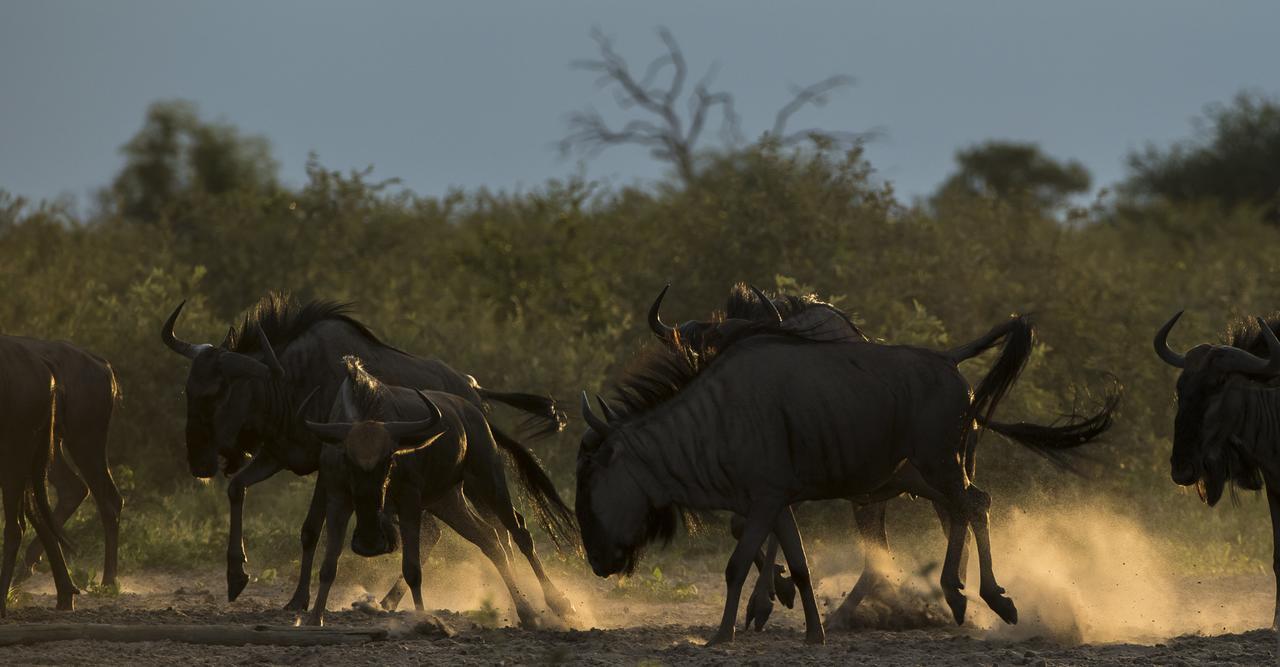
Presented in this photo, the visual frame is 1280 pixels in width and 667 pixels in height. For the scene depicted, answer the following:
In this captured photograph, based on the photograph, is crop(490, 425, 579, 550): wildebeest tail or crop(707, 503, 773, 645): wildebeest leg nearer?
crop(707, 503, 773, 645): wildebeest leg

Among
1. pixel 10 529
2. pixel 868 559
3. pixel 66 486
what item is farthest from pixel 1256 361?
pixel 66 486

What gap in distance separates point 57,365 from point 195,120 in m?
33.9

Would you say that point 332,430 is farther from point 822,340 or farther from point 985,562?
point 985,562

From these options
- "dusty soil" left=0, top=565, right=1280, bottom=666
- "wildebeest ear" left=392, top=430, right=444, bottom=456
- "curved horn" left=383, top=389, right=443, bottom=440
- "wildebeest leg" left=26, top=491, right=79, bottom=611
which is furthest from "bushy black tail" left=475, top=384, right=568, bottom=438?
"wildebeest leg" left=26, top=491, right=79, bottom=611

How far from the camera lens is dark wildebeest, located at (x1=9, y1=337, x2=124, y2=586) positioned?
900 cm

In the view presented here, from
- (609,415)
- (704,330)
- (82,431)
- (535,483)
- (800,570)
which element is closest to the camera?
(800,570)

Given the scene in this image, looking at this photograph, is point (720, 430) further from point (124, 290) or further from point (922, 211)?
point (124, 290)

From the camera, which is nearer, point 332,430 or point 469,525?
point 332,430

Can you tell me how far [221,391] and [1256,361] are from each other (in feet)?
16.8

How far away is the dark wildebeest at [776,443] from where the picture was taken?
7.30m

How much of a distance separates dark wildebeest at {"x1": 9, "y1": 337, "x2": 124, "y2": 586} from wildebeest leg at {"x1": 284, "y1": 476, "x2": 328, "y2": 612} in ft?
4.92

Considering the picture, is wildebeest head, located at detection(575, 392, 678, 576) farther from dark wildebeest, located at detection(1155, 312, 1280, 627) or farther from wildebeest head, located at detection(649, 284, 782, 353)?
dark wildebeest, located at detection(1155, 312, 1280, 627)

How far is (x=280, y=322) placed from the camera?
9.14 m

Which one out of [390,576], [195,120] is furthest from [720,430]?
[195,120]
